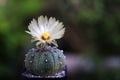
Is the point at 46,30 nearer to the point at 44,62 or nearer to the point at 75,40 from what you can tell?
the point at 44,62

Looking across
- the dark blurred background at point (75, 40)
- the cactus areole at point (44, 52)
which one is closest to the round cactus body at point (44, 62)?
the cactus areole at point (44, 52)

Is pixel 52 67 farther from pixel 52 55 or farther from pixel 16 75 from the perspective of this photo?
pixel 16 75

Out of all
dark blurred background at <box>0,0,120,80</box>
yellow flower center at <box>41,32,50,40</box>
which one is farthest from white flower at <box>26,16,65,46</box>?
dark blurred background at <box>0,0,120,80</box>

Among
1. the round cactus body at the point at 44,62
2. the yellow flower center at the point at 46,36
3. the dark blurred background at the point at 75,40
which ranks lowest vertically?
the round cactus body at the point at 44,62

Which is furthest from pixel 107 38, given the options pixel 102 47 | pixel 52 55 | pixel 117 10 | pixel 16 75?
pixel 52 55

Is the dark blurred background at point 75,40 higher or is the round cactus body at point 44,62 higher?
the dark blurred background at point 75,40

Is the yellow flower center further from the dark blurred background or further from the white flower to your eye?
the dark blurred background

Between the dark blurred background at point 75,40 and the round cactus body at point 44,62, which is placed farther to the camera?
the dark blurred background at point 75,40

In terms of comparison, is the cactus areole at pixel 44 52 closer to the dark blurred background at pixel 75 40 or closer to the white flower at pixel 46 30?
the white flower at pixel 46 30
